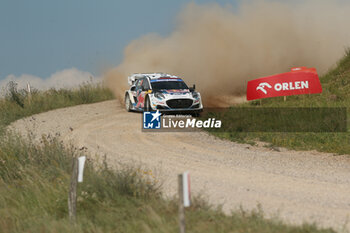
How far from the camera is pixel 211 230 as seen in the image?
744 centimetres

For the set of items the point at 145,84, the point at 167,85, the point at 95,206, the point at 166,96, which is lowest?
the point at 95,206

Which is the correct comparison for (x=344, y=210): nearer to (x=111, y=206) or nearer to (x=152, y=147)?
(x=111, y=206)

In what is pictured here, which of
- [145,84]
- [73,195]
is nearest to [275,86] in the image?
[145,84]

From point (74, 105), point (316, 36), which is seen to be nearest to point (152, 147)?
point (74, 105)

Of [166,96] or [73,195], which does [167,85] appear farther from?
[73,195]

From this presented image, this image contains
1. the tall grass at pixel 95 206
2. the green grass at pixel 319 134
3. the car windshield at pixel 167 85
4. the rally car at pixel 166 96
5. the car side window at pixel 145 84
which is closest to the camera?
the tall grass at pixel 95 206

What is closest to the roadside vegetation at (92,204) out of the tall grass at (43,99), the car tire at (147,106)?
the car tire at (147,106)

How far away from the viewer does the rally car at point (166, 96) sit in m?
22.0

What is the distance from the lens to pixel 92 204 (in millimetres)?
9367

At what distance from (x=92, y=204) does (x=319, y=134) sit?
11.2 metres

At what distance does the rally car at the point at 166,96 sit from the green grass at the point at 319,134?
1.62 metres

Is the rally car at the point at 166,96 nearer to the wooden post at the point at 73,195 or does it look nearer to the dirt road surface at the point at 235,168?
the dirt road surface at the point at 235,168

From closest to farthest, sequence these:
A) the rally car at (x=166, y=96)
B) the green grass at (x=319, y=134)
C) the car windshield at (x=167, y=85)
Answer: the green grass at (x=319, y=134)
the rally car at (x=166, y=96)
the car windshield at (x=167, y=85)

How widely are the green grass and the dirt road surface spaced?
826 mm
